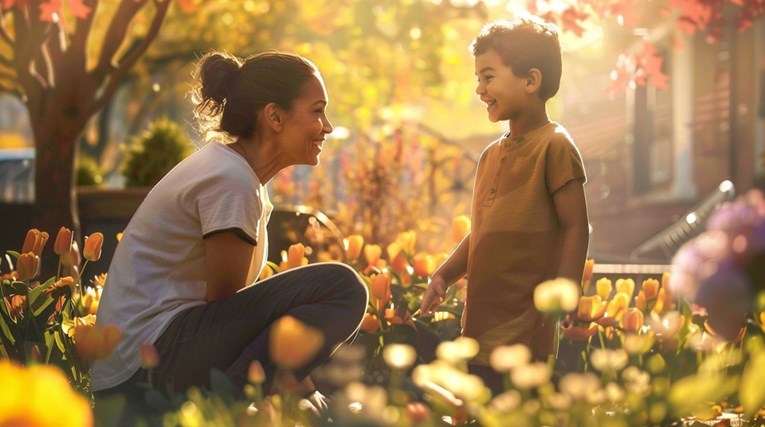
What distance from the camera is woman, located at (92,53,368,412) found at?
3195mm

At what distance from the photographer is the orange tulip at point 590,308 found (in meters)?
3.89

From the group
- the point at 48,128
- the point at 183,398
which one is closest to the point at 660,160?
the point at 48,128

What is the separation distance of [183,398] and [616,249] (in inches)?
600

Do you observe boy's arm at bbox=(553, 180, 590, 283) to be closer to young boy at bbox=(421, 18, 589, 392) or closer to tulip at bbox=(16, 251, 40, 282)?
young boy at bbox=(421, 18, 589, 392)

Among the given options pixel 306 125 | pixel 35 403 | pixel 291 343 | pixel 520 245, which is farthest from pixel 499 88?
→ pixel 35 403

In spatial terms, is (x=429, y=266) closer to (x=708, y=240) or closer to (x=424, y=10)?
(x=708, y=240)

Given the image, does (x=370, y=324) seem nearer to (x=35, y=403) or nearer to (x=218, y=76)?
(x=218, y=76)

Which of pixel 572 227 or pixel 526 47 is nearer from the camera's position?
pixel 572 227

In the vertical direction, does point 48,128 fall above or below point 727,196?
above

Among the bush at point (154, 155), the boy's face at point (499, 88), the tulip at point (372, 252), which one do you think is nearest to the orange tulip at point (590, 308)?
the boy's face at point (499, 88)

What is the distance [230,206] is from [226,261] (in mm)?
143

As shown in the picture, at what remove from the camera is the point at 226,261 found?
316 cm

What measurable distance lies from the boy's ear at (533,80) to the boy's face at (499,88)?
1 centimetres

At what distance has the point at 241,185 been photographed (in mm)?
3219
